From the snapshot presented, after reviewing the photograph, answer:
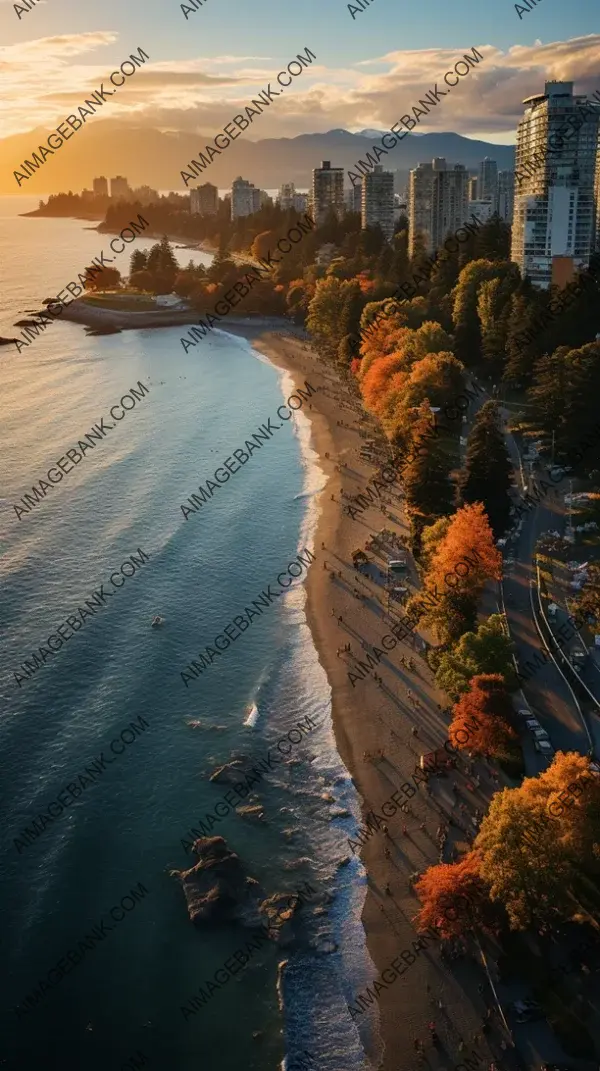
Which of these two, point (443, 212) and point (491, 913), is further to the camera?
point (443, 212)

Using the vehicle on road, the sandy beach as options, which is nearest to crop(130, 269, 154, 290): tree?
the sandy beach

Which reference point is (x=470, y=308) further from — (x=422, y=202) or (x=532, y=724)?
(x=422, y=202)

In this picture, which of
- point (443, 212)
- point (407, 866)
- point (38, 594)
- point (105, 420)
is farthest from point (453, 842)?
point (443, 212)

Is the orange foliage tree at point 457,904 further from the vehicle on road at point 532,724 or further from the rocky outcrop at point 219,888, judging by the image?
→ the vehicle on road at point 532,724

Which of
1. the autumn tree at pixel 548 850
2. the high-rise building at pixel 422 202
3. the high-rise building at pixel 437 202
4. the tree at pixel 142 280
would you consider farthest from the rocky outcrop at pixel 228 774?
the tree at pixel 142 280

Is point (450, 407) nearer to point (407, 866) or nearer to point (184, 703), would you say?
point (184, 703)
